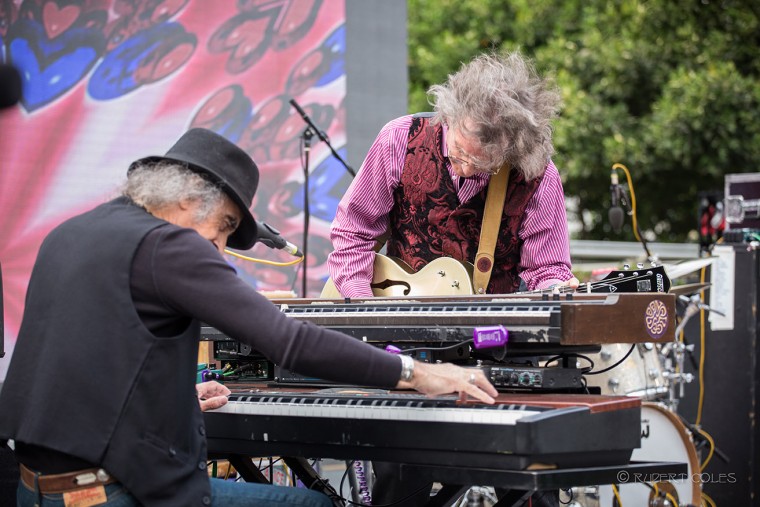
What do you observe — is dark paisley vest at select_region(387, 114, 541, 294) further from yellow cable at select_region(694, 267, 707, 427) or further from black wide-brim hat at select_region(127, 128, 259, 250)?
yellow cable at select_region(694, 267, 707, 427)

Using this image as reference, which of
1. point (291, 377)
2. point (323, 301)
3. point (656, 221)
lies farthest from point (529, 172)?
point (656, 221)

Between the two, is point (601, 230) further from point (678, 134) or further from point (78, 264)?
point (78, 264)

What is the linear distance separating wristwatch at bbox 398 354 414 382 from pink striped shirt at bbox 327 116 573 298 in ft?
4.33

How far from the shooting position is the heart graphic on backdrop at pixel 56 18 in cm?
584

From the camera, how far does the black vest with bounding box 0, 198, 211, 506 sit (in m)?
2.35

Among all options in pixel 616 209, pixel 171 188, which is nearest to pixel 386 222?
pixel 171 188

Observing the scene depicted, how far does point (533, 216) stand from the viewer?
152 inches

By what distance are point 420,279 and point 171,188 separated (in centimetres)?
147

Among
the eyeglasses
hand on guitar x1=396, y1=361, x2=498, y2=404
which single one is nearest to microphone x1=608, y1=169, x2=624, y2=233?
the eyeglasses

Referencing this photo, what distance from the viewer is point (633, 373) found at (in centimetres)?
561

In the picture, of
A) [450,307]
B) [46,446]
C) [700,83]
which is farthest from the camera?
[700,83]

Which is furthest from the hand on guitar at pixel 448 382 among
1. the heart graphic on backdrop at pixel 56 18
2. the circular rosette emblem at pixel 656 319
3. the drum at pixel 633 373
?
the heart graphic on backdrop at pixel 56 18

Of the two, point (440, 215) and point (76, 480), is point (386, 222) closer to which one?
point (440, 215)

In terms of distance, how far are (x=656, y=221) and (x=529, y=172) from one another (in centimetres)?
1338
